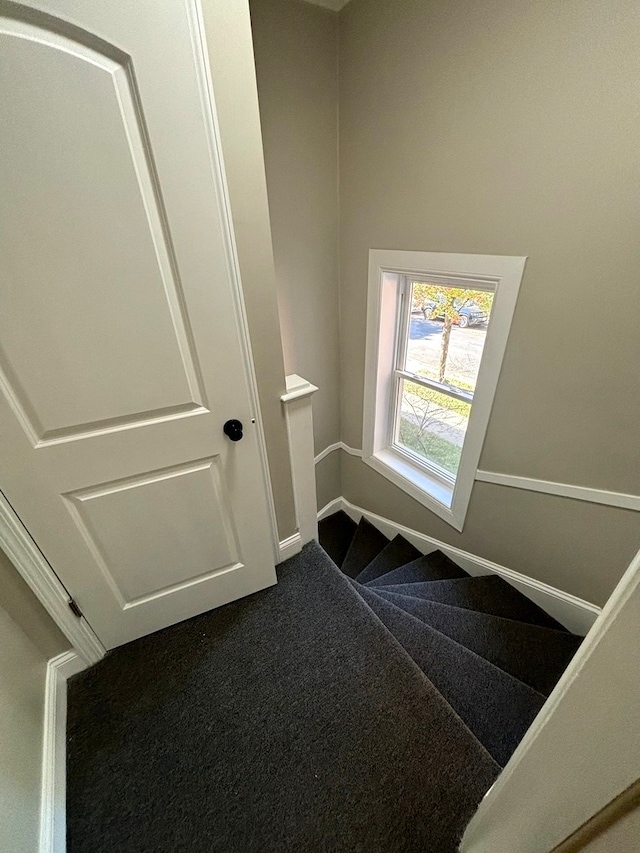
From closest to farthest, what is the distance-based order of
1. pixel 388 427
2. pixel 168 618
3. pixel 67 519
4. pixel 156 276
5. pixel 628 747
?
pixel 628 747 < pixel 156 276 < pixel 67 519 < pixel 168 618 < pixel 388 427

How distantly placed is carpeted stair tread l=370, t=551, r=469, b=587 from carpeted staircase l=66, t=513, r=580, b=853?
2.01 feet

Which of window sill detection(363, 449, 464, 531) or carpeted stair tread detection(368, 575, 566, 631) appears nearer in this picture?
carpeted stair tread detection(368, 575, 566, 631)

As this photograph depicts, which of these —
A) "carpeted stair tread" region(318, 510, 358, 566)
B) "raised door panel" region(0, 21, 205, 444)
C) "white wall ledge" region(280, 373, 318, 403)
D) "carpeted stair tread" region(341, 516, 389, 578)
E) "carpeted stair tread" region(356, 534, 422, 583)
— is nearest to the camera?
"raised door panel" region(0, 21, 205, 444)

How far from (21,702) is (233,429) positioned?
96cm

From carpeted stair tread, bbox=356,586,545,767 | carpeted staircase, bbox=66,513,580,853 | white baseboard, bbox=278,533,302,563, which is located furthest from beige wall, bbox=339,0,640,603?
white baseboard, bbox=278,533,302,563

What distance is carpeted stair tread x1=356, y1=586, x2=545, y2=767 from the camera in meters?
1.15

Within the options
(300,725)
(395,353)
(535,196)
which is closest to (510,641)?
(300,725)

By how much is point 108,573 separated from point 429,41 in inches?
95.4

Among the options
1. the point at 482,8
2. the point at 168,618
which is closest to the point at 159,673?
the point at 168,618

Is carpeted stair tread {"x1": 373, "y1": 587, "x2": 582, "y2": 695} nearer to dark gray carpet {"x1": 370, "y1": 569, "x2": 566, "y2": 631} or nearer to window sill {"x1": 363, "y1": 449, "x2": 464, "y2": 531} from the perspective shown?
dark gray carpet {"x1": 370, "y1": 569, "x2": 566, "y2": 631}

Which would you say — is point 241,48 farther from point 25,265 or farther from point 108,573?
point 108,573

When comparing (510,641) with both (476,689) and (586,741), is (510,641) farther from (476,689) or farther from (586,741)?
(586,741)

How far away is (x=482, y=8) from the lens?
1.24 meters

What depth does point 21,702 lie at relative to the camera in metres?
0.98
